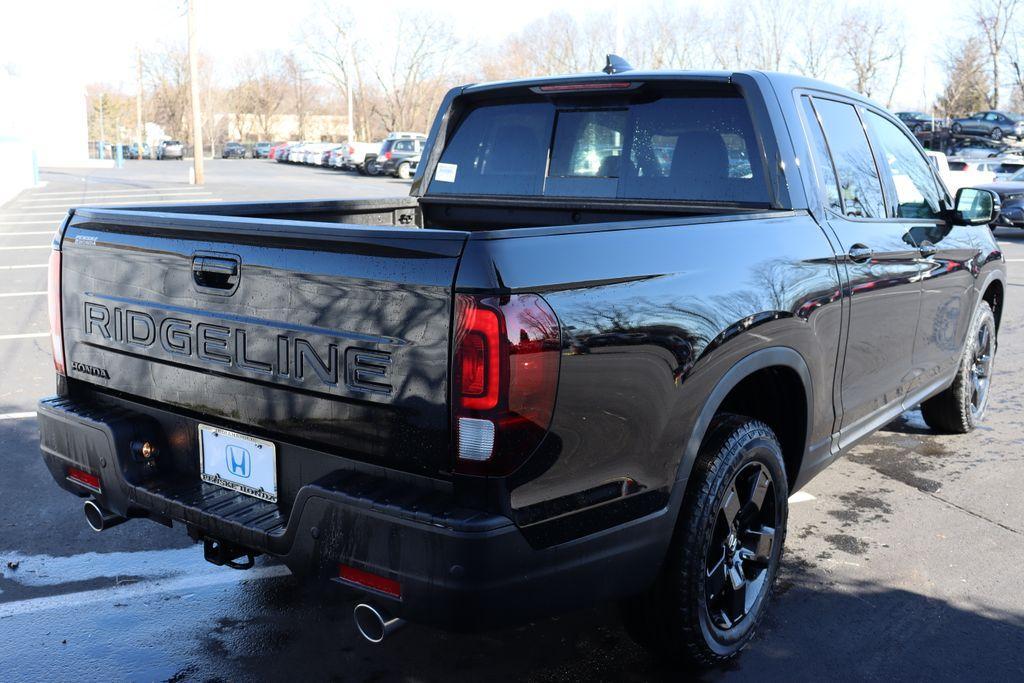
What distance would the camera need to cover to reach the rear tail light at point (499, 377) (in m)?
2.30

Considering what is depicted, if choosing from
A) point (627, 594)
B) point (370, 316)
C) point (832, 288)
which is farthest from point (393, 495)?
point (832, 288)

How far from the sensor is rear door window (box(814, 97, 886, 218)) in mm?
4027

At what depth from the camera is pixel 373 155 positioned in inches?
1802

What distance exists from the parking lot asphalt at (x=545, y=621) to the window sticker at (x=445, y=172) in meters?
1.94

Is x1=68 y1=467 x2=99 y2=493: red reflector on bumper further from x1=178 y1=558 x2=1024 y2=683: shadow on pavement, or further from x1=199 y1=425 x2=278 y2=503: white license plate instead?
x1=178 y1=558 x2=1024 y2=683: shadow on pavement

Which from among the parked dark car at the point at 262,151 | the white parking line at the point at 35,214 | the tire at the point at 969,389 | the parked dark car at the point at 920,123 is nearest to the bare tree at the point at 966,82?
the parked dark car at the point at 920,123

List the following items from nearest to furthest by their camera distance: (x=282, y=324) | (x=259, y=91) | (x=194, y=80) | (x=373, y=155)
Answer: (x=282, y=324) → (x=194, y=80) → (x=373, y=155) → (x=259, y=91)

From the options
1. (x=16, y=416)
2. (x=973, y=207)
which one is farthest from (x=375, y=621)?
(x=16, y=416)

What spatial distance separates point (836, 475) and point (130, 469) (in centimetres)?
375

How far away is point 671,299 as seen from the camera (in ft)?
9.07

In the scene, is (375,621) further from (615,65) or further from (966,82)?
(966,82)

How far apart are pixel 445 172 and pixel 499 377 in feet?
8.42

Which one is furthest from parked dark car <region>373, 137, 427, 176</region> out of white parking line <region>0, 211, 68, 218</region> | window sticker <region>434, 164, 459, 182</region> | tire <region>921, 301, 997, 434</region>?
window sticker <region>434, 164, 459, 182</region>

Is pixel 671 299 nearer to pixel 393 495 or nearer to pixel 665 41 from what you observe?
pixel 393 495
